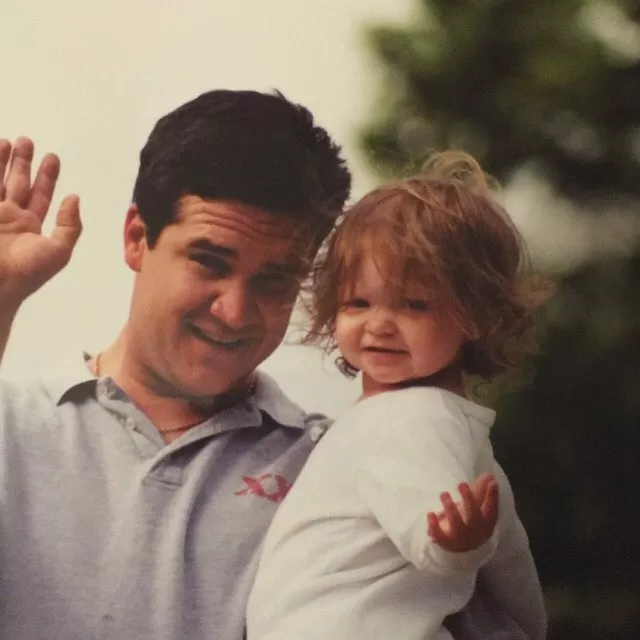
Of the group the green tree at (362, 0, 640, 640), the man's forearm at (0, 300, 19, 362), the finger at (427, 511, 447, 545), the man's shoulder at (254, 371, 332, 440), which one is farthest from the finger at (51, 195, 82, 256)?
the finger at (427, 511, 447, 545)

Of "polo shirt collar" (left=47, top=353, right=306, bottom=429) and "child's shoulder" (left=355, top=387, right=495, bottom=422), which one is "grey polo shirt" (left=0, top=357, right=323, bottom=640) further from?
"child's shoulder" (left=355, top=387, right=495, bottom=422)

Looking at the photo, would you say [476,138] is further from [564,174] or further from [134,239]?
[134,239]

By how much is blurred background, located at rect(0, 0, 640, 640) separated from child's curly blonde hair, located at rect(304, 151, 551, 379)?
9cm

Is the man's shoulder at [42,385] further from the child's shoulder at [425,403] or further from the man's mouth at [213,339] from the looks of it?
the child's shoulder at [425,403]

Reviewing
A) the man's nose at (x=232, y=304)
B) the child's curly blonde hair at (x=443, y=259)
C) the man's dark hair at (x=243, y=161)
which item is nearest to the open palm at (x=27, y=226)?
the man's dark hair at (x=243, y=161)

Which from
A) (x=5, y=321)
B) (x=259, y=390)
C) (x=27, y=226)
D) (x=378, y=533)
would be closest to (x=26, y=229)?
(x=27, y=226)

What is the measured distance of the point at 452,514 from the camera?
3.23 feet

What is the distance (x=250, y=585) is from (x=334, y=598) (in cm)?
15

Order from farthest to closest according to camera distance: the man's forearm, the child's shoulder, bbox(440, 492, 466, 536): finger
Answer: the man's forearm < the child's shoulder < bbox(440, 492, 466, 536): finger

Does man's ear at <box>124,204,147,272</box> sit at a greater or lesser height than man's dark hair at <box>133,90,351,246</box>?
lesser

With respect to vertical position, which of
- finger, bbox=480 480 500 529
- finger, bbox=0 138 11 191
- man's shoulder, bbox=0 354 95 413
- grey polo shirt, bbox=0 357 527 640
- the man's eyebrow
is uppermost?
finger, bbox=0 138 11 191

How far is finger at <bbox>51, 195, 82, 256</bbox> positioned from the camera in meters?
1.27

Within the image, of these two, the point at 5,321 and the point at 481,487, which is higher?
the point at 5,321

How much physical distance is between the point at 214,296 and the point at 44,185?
273mm
